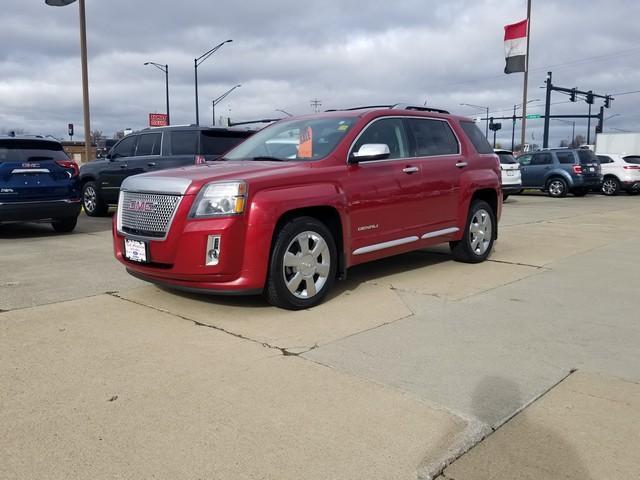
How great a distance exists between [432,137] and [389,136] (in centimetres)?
84

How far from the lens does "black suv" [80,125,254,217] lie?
425 inches

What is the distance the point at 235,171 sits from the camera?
4992mm

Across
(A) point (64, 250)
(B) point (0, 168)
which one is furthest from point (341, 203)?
(B) point (0, 168)

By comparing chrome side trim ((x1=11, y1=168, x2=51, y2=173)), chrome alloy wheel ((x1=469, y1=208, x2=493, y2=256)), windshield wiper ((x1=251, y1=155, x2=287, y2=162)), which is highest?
windshield wiper ((x1=251, y1=155, x2=287, y2=162))

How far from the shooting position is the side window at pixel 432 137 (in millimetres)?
6539

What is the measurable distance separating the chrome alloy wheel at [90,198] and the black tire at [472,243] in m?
8.57

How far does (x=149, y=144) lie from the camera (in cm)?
1144

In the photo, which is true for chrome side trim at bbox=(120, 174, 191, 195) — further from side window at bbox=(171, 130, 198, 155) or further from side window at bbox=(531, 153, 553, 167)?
side window at bbox=(531, 153, 553, 167)

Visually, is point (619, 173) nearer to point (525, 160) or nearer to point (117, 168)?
point (525, 160)

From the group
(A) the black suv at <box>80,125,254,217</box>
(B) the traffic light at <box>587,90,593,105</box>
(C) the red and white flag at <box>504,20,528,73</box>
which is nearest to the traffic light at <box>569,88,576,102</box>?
(B) the traffic light at <box>587,90,593,105</box>

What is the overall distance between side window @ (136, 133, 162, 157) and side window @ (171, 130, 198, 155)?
1.34 ft

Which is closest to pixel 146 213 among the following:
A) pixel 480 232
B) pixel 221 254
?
pixel 221 254

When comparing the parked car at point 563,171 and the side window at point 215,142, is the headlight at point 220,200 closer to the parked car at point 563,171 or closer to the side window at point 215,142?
the side window at point 215,142

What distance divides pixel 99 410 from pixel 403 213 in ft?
12.6
